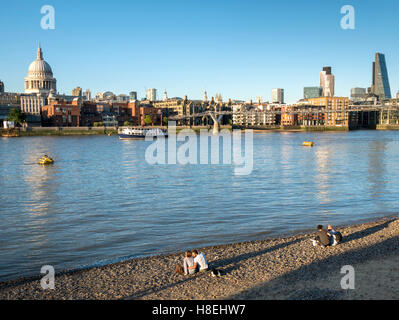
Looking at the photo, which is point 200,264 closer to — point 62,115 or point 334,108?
point 62,115

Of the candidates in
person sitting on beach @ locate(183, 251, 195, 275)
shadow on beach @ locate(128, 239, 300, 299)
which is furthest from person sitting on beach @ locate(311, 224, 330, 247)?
person sitting on beach @ locate(183, 251, 195, 275)

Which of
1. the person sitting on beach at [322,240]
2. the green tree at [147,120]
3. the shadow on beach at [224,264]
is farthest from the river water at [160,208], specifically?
the green tree at [147,120]

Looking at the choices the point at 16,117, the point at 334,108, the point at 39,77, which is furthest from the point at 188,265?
the point at 334,108

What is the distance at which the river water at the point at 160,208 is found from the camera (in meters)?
12.1

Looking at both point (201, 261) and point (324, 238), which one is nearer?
point (201, 261)

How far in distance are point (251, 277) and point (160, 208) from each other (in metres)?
8.74

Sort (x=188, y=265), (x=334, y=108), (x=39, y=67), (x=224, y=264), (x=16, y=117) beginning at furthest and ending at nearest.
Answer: (x=334, y=108) → (x=39, y=67) → (x=16, y=117) → (x=224, y=264) → (x=188, y=265)

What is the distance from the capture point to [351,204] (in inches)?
699

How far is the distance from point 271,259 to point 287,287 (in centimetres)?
182

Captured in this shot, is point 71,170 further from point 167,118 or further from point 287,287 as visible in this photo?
point 167,118

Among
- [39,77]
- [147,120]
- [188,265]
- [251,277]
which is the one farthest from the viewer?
[39,77]

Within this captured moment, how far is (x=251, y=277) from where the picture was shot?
9070 mm

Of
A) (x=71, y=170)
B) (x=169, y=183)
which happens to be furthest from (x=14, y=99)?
(x=169, y=183)

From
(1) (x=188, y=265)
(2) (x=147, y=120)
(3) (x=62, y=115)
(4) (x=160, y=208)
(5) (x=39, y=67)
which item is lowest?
(4) (x=160, y=208)
